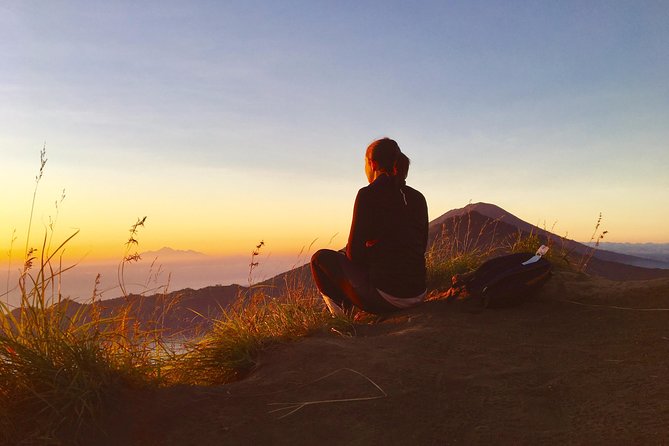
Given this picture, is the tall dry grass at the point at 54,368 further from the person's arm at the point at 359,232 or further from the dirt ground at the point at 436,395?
the person's arm at the point at 359,232

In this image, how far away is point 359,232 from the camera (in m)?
4.91

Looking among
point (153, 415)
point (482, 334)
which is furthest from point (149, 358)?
point (482, 334)

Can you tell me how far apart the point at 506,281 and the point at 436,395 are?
7.94ft

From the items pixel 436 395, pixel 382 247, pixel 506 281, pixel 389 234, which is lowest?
pixel 436 395

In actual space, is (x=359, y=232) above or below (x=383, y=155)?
below

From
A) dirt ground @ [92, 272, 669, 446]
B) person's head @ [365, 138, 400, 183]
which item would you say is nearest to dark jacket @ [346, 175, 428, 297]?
person's head @ [365, 138, 400, 183]

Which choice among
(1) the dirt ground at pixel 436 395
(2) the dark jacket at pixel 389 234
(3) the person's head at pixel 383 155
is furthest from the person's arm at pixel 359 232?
(1) the dirt ground at pixel 436 395

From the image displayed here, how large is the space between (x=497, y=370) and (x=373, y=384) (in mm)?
798

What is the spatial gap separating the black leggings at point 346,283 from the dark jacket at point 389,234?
0.26 ft

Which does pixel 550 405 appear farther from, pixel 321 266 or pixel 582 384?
pixel 321 266

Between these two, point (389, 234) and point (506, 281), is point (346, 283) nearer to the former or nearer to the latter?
point (389, 234)

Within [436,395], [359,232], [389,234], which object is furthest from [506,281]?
[436,395]

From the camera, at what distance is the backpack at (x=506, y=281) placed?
16.6 feet

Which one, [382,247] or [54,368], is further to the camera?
[382,247]
